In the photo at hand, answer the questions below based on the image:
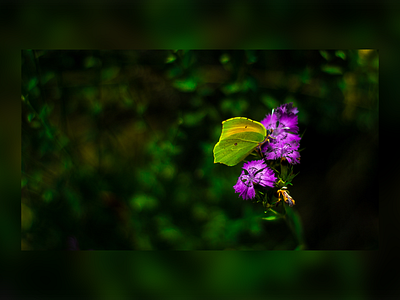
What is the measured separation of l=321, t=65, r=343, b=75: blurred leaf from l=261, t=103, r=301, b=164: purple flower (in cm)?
26

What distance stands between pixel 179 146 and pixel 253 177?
0.37 meters

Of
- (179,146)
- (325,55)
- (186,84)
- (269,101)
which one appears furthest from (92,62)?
(325,55)

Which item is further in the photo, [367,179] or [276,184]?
[367,179]

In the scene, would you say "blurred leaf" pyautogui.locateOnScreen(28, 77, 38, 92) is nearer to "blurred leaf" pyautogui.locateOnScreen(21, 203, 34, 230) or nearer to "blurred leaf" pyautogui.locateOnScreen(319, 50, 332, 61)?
"blurred leaf" pyautogui.locateOnScreen(21, 203, 34, 230)

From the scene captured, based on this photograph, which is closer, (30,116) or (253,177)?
(253,177)

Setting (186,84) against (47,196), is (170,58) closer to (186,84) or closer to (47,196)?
(186,84)

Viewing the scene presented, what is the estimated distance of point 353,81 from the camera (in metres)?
1.27

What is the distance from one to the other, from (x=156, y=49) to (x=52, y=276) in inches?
43.2

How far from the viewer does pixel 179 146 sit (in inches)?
50.4

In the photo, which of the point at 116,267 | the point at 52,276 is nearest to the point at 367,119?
the point at 116,267

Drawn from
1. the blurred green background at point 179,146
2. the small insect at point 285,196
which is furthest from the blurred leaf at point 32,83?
the small insect at point 285,196

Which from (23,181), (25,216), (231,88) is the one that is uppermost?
(231,88)

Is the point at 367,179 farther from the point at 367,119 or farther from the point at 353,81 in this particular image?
the point at 353,81

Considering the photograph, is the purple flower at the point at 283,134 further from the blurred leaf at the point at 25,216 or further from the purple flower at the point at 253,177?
the blurred leaf at the point at 25,216
